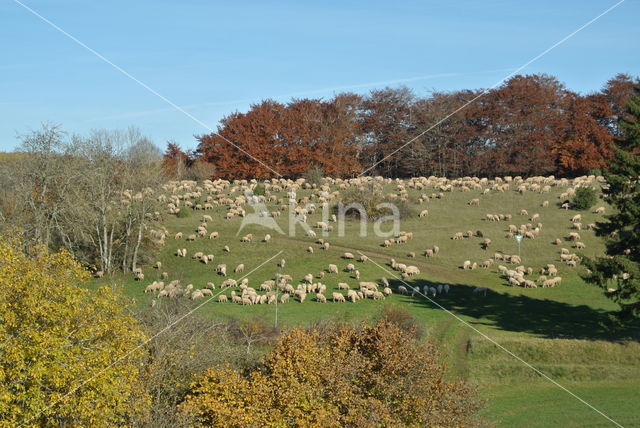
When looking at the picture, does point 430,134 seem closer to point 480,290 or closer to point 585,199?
point 585,199

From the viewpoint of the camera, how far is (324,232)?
204 feet

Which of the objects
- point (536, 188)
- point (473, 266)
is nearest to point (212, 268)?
point (473, 266)

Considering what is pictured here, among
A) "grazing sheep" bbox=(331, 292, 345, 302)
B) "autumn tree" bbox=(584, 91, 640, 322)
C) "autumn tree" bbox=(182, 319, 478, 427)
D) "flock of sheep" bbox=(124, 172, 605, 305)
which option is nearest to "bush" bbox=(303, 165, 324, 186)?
"flock of sheep" bbox=(124, 172, 605, 305)

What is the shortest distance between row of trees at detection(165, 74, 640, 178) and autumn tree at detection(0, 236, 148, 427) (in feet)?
214

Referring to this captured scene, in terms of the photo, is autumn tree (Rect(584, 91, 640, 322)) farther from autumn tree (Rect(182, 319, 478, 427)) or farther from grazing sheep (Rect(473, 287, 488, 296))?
autumn tree (Rect(182, 319, 478, 427))

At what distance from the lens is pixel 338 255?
56094 mm

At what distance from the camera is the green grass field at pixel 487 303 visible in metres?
32.7

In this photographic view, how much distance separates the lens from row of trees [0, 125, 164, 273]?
54.2 metres

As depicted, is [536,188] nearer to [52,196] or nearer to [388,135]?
[388,135]

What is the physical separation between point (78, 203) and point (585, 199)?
50.9 meters

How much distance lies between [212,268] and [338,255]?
11.2 meters

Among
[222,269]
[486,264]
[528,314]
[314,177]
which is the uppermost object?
[314,177]

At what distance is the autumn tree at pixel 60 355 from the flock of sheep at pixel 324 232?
1656cm

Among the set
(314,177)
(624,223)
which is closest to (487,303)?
(624,223)
